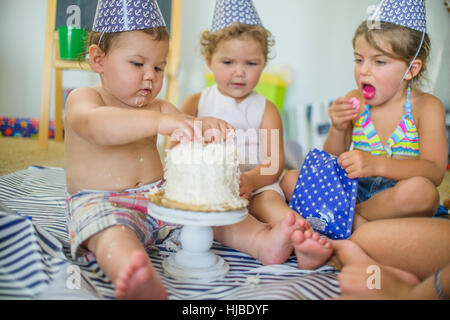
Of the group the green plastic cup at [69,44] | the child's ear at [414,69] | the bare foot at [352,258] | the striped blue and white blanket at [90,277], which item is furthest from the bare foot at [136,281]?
the green plastic cup at [69,44]

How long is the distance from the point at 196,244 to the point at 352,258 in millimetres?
305

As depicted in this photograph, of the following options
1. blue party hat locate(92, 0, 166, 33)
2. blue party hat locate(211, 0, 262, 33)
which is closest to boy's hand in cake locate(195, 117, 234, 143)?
blue party hat locate(92, 0, 166, 33)

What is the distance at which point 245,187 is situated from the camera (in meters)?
1.10

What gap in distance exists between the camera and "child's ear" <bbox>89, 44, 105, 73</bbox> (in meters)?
1.01

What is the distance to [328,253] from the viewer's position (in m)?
0.81

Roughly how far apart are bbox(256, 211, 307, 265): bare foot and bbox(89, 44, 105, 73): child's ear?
567 millimetres

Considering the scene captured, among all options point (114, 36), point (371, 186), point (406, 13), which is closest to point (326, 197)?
point (371, 186)

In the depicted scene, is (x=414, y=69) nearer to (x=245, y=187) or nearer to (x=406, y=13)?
(x=406, y=13)

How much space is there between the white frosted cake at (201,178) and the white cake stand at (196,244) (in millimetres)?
14

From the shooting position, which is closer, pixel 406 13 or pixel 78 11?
pixel 406 13

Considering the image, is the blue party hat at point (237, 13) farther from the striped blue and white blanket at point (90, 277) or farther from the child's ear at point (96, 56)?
the striped blue and white blanket at point (90, 277)

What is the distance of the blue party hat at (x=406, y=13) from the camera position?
1.08 meters

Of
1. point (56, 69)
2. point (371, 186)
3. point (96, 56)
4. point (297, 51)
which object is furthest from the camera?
point (297, 51)
